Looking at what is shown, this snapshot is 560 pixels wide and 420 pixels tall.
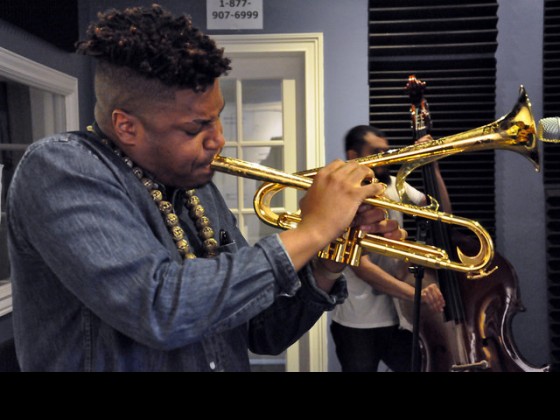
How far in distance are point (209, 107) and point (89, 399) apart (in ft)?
1.83

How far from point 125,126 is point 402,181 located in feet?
2.45

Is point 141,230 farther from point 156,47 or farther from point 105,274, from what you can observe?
point 156,47

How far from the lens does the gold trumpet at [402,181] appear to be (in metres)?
1.14

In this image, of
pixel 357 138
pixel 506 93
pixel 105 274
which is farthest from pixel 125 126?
pixel 506 93

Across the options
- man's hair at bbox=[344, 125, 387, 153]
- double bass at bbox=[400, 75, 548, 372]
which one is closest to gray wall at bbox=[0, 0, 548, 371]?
man's hair at bbox=[344, 125, 387, 153]

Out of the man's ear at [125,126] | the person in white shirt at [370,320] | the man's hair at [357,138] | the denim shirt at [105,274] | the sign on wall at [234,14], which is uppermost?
the sign on wall at [234,14]

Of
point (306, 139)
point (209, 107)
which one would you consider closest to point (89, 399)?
point (209, 107)

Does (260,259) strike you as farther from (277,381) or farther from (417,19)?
(417,19)

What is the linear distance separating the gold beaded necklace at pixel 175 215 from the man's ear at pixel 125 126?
2cm

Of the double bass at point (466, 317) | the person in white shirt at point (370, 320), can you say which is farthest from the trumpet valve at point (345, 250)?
the person in white shirt at point (370, 320)

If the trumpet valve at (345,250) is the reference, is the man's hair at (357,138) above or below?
above

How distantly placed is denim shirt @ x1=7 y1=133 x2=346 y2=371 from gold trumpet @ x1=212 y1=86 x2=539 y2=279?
9.2 inches

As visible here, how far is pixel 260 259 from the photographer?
89 cm

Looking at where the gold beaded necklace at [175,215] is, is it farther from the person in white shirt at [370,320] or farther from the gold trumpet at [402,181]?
the person in white shirt at [370,320]
